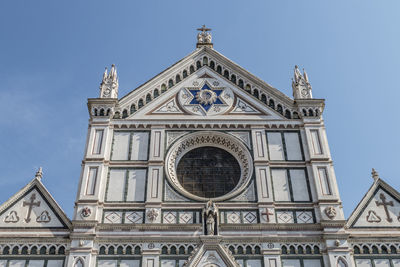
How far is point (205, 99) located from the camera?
67.6 ft

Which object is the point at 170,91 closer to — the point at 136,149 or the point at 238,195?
the point at 136,149

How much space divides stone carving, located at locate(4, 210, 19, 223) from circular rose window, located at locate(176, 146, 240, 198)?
609 centimetres

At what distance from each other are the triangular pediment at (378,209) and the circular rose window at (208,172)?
4661mm

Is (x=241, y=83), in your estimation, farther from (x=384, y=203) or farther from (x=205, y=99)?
(x=384, y=203)

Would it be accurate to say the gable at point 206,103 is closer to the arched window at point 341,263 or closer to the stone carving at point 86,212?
the stone carving at point 86,212

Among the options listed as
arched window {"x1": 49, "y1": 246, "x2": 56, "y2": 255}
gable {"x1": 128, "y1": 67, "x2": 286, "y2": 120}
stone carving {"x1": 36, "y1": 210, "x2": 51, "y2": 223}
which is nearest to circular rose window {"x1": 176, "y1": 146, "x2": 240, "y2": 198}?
gable {"x1": 128, "y1": 67, "x2": 286, "y2": 120}

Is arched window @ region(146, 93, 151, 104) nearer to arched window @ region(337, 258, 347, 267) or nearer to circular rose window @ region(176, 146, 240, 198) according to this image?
circular rose window @ region(176, 146, 240, 198)

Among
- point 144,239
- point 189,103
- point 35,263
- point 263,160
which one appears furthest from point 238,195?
point 35,263

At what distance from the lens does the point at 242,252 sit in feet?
52.3

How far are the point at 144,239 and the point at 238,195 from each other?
384 centimetres

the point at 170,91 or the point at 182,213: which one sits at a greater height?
the point at 170,91

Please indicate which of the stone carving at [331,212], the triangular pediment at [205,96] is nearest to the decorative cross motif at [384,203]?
the stone carving at [331,212]

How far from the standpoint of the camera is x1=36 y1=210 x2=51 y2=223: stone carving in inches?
656

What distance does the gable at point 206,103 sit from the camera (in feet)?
65.6
